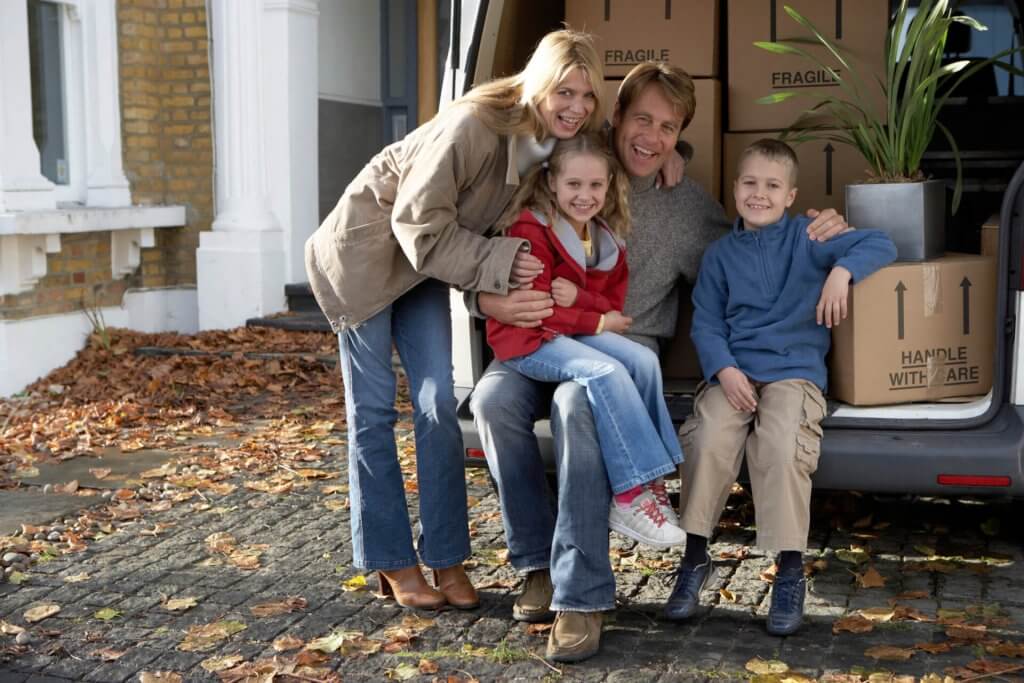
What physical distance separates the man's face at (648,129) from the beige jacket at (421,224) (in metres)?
0.58

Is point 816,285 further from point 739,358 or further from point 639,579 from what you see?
point 639,579

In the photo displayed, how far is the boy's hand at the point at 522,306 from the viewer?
359 centimetres

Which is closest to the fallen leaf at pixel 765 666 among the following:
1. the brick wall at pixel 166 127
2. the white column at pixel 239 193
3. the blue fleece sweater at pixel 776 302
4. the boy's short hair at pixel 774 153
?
the blue fleece sweater at pixel 776 302

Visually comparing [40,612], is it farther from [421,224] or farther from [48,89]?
[48,89]

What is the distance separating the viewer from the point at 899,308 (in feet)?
12.7

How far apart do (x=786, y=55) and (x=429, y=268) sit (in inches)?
75.3

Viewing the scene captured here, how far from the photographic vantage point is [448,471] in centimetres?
380

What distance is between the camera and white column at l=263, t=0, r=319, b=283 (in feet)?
28.2

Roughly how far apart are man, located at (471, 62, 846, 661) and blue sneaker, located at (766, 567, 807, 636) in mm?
458

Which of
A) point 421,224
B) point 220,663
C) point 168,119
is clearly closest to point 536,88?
point 421,224

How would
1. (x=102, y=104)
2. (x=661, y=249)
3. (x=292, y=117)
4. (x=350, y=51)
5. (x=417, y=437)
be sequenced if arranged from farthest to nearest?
1. (x=350, y=51)
2. (x=292, y=117)
3. (x=102, y=104)
4. (x=661, y=249)
5. (x=417, y=437)

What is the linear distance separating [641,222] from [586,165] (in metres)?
0.60

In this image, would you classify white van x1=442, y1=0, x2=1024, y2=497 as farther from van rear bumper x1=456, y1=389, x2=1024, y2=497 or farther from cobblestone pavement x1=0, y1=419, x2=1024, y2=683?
cobblestone pavement x1=0, y1=419, x2=1024, y2=683

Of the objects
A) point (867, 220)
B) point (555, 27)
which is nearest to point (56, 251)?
point (555, 27)
